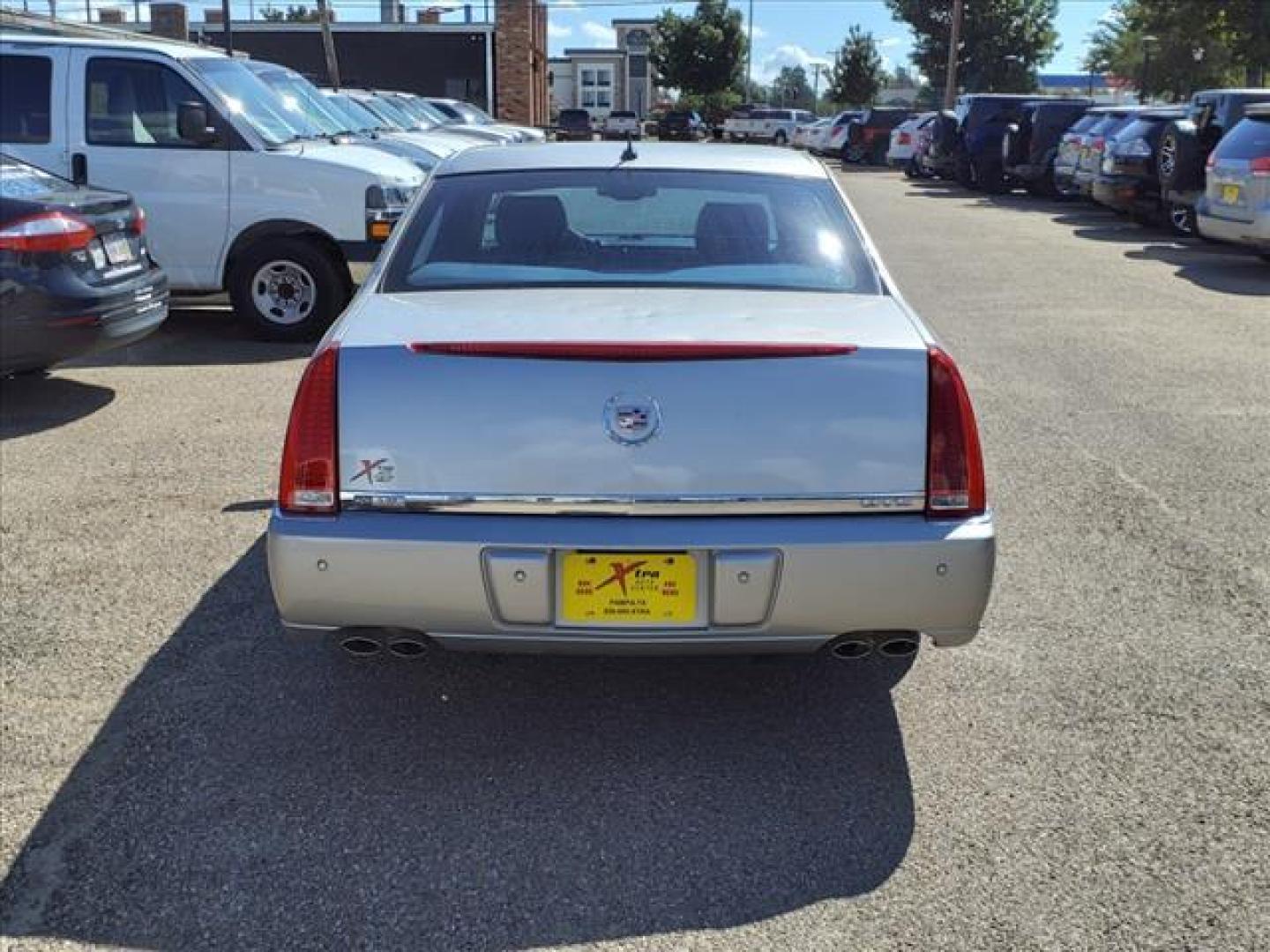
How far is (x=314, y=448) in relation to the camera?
3240 mm

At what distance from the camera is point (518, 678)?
13.0 ft

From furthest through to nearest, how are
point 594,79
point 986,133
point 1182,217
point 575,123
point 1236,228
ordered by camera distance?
point 594,79 < point 575,123 < point 986,133 < point 1182,217 < point 1236,228

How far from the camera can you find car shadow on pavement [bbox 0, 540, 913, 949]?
2834 mm

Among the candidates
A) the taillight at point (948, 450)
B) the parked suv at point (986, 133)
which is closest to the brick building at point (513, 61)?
the parked suv at point (986, 133)

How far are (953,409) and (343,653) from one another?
2056 millimetres

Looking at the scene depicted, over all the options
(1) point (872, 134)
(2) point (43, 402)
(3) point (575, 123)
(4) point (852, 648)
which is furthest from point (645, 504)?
(3) point (575, 123)

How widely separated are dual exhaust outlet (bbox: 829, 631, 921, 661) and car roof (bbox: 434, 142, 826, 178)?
5.62ft

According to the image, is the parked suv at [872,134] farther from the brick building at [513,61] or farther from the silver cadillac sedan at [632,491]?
the silver cadillac sedan at [632,491]

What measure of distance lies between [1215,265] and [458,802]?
519 inches

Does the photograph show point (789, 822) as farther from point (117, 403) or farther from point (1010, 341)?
point (1010, 341)

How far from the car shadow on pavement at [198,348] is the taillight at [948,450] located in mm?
6368

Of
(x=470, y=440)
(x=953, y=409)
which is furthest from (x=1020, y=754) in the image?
(x=470, y=440)

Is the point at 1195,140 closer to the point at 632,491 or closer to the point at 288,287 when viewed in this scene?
the point at 288,287

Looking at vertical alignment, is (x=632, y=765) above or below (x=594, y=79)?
below
